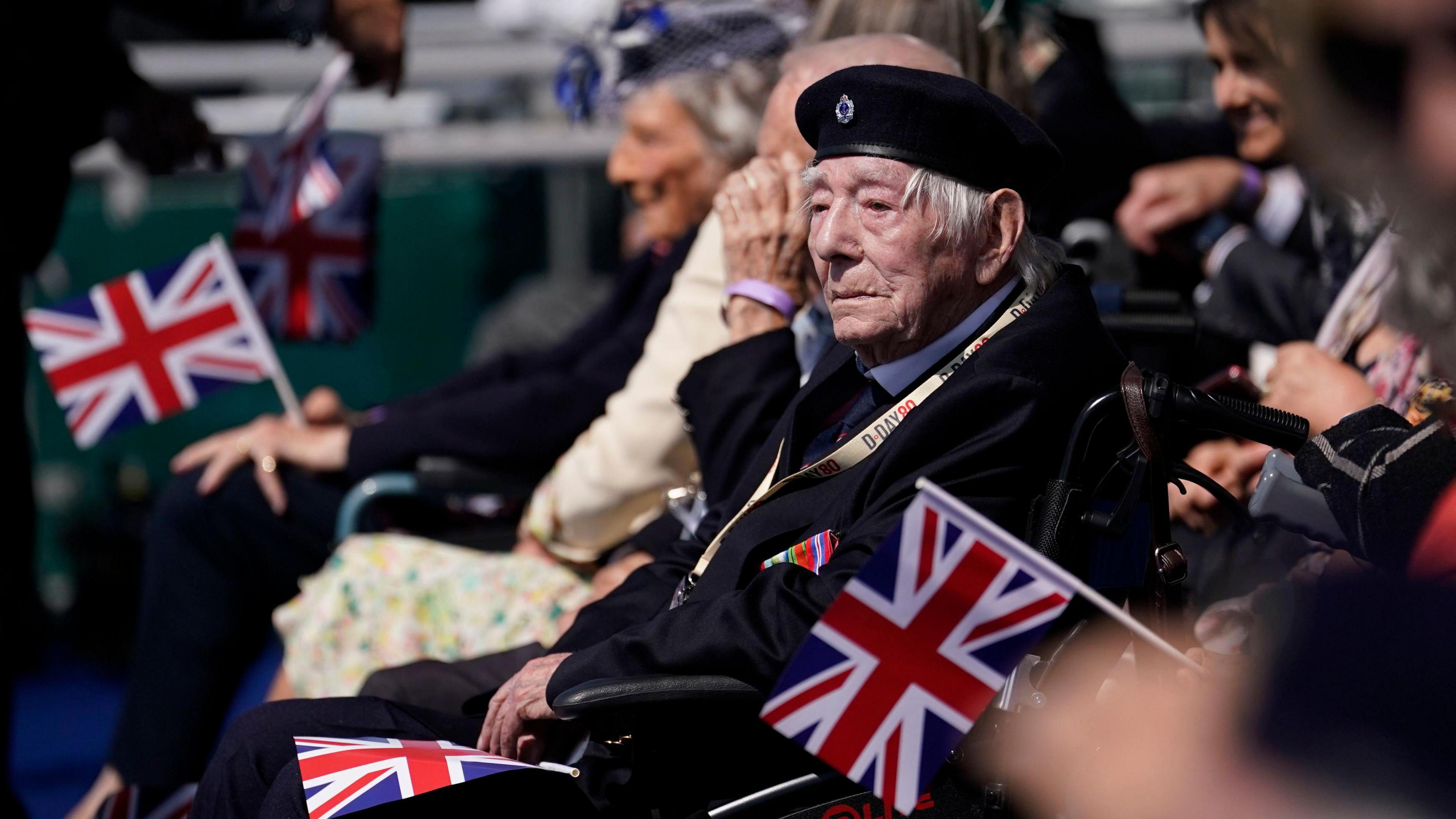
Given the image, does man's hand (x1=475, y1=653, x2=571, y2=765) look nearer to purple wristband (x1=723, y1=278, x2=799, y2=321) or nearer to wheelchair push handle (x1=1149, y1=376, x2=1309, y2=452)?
purple wristband (x1=723, y1=278, x2=799, y2=321)

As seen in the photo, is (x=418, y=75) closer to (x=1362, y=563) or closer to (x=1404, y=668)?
(x=1362, y=563)

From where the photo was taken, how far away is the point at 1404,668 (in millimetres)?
870

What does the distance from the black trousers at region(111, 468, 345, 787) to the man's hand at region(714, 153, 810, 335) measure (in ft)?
4.47

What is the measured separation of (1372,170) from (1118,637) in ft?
3.39

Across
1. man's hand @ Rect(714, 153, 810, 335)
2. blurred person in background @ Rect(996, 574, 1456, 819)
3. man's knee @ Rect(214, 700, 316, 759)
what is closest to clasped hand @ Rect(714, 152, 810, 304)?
man's hand @ Rect(714, 153, 810, 335)

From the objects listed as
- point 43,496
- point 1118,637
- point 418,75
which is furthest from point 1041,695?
point 43,496

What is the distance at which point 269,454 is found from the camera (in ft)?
11.6

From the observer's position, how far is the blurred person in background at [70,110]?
10.7ft

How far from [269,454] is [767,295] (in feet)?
4.83

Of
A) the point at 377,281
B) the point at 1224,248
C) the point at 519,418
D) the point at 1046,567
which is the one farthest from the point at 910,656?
the point at 377,281

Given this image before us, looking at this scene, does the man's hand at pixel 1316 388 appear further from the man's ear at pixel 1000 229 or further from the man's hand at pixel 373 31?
the man's hand at pixel 373 31

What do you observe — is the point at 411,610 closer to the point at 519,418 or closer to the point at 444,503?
the point at 519,418

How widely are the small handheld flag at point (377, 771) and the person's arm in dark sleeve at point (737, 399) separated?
0.72 metres

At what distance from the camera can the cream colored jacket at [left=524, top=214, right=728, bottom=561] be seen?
2.92 metres
